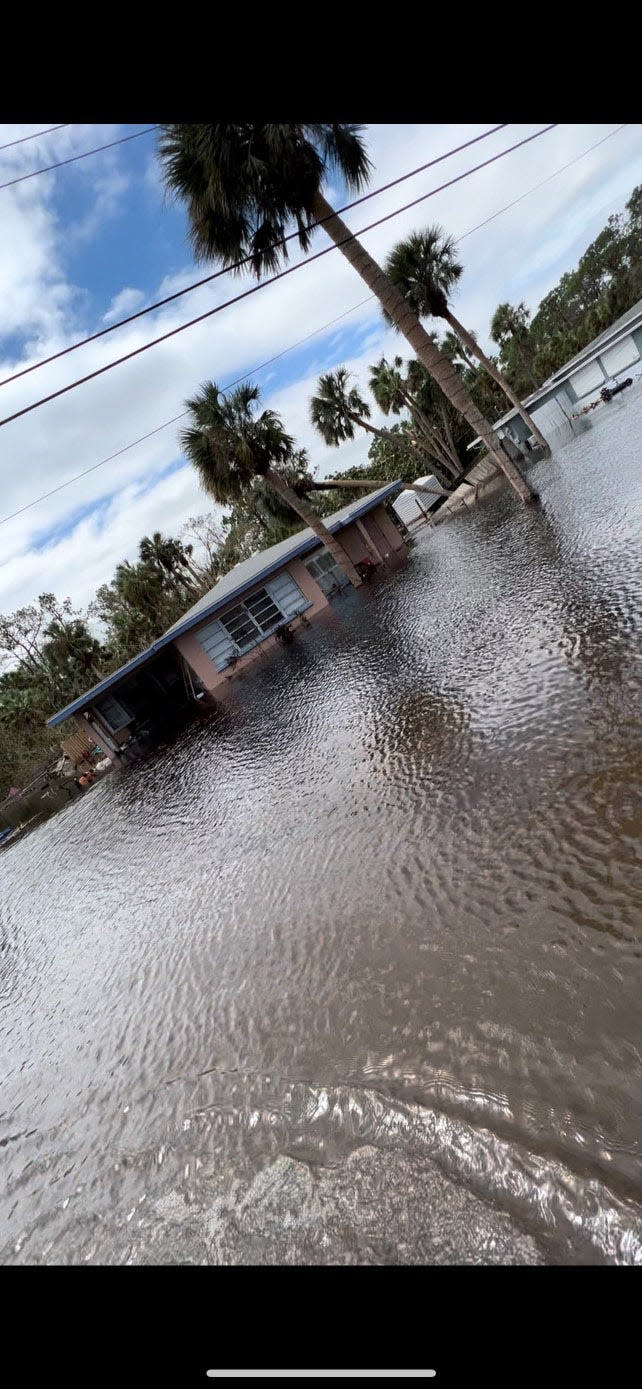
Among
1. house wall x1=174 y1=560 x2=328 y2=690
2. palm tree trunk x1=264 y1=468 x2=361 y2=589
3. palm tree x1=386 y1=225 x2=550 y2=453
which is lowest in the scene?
house wall x1=174 y1=560 x2=328 y2=690

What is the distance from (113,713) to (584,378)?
105 feet

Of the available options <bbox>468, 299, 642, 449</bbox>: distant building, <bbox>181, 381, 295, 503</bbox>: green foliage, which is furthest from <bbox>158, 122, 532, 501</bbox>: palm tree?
<bbox>468, 299, 642, 449</bbox>: distant building

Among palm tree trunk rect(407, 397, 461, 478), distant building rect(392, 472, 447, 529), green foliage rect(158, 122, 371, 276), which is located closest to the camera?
green foliage rect(158, 122, 371, 276)

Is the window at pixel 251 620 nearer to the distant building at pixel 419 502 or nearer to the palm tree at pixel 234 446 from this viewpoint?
the palm tree at pixel 234 446

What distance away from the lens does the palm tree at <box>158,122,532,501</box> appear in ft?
38.7

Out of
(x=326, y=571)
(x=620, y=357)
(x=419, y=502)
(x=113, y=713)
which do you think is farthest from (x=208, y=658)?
(x=620, y=357)

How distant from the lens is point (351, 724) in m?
7.73

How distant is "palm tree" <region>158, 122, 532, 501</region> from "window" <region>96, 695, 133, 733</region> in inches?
610

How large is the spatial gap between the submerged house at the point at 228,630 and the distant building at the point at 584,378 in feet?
27.7

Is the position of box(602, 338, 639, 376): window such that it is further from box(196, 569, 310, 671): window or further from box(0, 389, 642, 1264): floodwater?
box(0, 389, 642, 1264): floodwater

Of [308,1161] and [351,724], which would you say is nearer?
[308,1161]

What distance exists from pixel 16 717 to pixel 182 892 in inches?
1399
